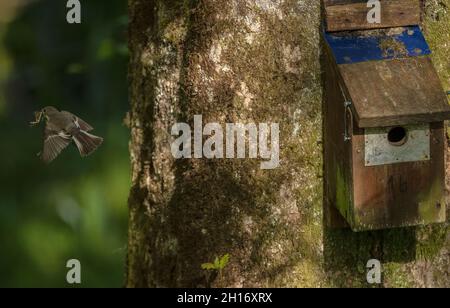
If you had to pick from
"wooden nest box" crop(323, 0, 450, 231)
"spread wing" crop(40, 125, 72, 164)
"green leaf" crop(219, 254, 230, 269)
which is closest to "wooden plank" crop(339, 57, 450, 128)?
"wooden nest box" crop(323, 0, 450, 231)

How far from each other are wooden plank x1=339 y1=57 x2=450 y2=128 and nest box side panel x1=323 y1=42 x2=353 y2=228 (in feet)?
0.36

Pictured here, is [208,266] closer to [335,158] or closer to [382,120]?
[335,158]

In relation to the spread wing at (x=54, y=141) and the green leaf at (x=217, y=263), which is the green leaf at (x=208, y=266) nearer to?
the green leaf at (x=217, y=263)

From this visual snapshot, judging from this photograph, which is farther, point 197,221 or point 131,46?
point 131,46

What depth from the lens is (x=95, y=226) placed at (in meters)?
6.99

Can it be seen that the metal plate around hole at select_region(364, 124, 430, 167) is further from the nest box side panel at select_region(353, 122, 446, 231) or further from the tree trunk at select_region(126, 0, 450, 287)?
the tree trunk at select_region(126, 0, 450, 287)

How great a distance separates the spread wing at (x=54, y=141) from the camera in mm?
3748

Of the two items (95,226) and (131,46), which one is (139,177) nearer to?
(131,46)

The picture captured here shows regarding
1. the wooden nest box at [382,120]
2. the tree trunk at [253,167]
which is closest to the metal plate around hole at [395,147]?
the wooden nest box at [382,120]

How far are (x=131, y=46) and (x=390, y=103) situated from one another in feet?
4.42

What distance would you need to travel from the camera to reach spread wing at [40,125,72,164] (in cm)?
375

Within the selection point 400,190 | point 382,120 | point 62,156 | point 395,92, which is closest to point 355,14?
point 395,92

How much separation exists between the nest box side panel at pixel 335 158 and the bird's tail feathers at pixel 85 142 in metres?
1.13

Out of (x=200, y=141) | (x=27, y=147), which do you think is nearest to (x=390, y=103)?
(x=200, y=141)
